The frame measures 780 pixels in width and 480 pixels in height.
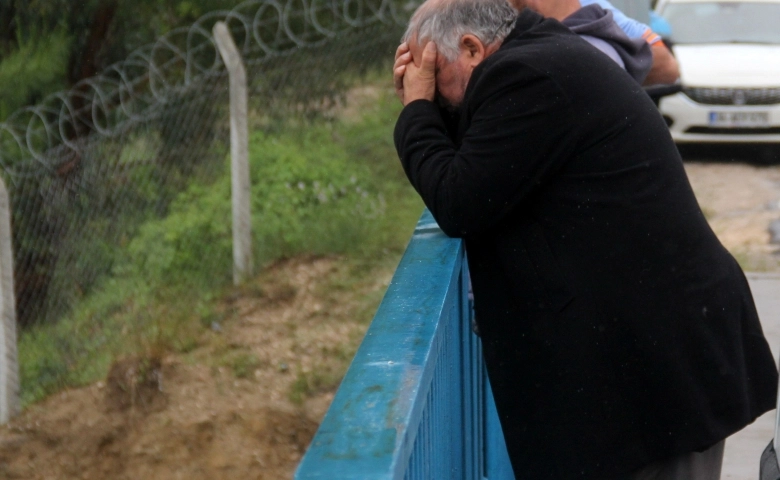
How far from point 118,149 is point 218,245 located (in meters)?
0.90

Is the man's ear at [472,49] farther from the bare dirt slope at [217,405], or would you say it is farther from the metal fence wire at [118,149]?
the metal fence wire at [118,149]

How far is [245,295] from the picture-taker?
652cm

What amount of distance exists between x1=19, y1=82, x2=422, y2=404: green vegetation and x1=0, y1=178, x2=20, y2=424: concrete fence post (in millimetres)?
246

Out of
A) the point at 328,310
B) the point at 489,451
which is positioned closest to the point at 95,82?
the point at 328,310

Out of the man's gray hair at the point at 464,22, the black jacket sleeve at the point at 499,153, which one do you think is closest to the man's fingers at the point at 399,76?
the man's gray hair at the point at 464,22

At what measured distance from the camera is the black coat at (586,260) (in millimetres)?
1841

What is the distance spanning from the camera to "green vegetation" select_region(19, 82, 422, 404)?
598cm

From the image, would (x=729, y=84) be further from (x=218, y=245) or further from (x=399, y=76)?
(x=399, y=76)

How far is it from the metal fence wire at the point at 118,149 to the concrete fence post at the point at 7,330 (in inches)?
22.3

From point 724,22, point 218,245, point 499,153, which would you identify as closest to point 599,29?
point 499,153

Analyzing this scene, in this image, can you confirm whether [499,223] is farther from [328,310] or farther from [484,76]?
[328,310]

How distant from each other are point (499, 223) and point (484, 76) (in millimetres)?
268

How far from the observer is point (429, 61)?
2.03 meters

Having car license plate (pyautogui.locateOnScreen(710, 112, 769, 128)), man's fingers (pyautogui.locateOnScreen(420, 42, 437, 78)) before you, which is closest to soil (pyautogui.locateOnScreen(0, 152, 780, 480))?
man's fingers (pyautogui.locateOnScreen(420, 42, 437, 78))
